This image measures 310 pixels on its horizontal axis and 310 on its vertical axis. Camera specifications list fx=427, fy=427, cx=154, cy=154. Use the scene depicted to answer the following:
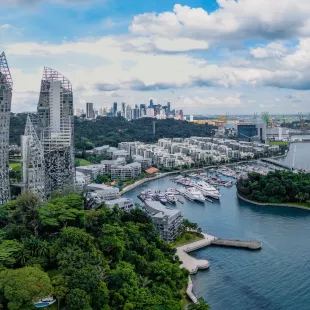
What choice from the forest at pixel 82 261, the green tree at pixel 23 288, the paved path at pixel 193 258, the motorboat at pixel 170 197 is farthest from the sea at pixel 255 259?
the green tree at pixel 23 288

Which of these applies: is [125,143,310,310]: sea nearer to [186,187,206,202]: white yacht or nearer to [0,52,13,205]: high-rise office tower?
[186,187,206,202]: white yacht

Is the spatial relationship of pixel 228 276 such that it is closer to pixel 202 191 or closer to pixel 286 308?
pixel 286 308

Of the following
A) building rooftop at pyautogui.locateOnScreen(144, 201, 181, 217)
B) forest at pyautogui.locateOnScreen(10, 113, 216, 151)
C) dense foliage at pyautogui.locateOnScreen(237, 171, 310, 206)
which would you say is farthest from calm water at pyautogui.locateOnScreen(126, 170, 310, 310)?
forest at pyautogui.locateOnScreen(10, 113, 216, 151)

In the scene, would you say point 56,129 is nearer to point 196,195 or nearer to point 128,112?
point 196,195

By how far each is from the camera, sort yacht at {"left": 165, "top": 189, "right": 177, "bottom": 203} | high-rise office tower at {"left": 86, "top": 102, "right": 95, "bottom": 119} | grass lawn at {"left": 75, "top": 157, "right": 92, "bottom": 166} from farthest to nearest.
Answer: high-rise office tower at {"left": 86, "top": 102, "right": 95, "bottom": 119}, grass lawn at {"left": 75, "top": 157, "right": 92, "bottom": 166}, yacht at {"left": 165, "top": 189, "right": 177, "bottom": 203}

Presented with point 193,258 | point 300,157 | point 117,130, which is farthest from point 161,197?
point 117,130

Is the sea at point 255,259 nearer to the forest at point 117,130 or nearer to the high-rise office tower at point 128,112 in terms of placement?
the forest at point 117,130
